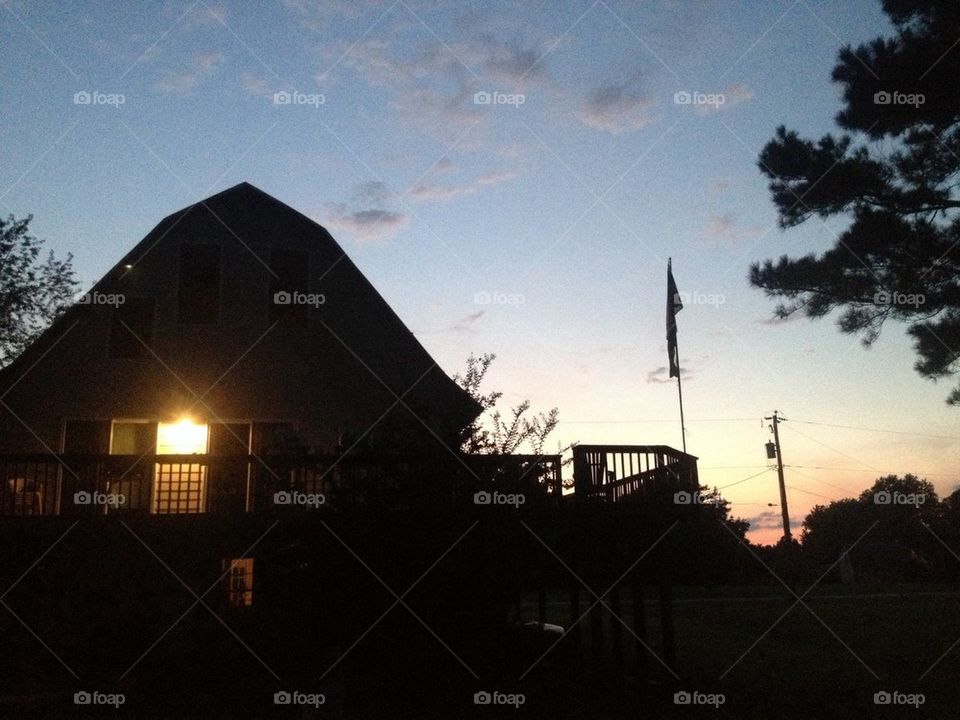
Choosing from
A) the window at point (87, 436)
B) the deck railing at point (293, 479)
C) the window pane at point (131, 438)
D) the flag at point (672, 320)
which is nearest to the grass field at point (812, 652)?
the deck railing at point (293, 479)

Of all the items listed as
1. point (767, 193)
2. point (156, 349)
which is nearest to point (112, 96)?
point (156, 349)

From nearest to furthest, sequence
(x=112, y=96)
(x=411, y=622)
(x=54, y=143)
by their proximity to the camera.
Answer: (x=411, y=622), (x=112, y=96), (x=54, y=143)

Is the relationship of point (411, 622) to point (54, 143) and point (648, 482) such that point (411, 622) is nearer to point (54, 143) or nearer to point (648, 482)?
point (648, 482)

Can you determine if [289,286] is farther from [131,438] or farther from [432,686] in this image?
[432,686]

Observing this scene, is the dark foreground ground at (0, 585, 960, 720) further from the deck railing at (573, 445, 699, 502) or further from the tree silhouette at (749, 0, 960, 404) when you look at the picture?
the tree silhouette at (749, 0, 960, 404)

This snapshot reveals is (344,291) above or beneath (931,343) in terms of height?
above

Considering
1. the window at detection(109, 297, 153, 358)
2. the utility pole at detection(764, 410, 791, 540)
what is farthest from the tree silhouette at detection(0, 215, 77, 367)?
the utility pole at detection(764, 410, 791, 540)

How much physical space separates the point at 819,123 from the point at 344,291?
10758 mm

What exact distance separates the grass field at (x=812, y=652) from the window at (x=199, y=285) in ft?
32.1

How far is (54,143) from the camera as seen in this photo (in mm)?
15594

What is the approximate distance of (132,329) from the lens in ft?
55.7

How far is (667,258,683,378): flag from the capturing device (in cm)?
2081

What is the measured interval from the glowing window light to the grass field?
335 inches

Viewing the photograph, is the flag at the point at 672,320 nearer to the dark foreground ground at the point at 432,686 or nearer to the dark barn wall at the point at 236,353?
the dark barn wall at the point at 236,353
